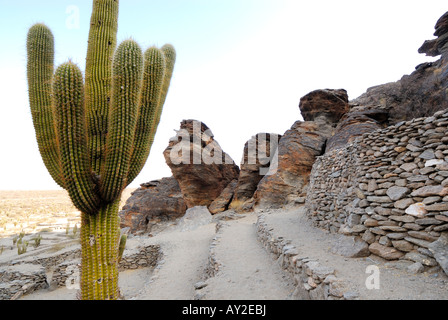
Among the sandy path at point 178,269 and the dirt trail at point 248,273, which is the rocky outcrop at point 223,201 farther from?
the dirt trail at point 248,273

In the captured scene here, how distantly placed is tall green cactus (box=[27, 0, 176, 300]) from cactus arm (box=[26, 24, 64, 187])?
0.06 feet

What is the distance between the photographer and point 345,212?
6547 mm

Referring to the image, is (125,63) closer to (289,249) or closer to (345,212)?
(289,249)

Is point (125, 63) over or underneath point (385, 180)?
over

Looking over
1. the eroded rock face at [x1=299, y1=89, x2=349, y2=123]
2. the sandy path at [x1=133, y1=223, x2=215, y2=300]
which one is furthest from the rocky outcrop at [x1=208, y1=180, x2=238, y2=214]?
the eroded rock face at [x1=299, y1=89, x2=349, y2=123]

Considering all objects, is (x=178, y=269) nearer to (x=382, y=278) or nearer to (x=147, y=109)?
(x=147, y=109)

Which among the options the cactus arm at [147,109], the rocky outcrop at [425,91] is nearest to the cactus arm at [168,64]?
the cactus arm at [147,109]

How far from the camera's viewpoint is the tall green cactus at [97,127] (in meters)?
4.58

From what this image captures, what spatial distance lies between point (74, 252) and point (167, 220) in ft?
27.1

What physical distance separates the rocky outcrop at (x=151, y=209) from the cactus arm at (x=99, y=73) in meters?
17.5

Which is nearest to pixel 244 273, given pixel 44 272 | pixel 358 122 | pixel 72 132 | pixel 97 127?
pixel 97 127

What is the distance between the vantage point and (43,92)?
18.4 feet
